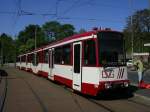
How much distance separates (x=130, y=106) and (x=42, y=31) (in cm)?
11981

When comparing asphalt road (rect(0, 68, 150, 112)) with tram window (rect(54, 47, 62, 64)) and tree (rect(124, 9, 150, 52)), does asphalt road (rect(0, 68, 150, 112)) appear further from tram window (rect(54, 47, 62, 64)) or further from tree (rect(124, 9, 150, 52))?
tree (rect(124, 9, 150, 52))

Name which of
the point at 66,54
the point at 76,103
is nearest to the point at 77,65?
the point at 66,54

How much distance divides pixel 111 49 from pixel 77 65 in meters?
2.44

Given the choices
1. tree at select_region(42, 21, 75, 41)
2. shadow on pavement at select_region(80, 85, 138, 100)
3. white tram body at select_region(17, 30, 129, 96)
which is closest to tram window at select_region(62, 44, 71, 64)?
white tram body at select_region(17, 30, 129, 96)

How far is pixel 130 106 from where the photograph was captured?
13.7 m

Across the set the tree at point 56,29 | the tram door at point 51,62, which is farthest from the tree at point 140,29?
the tram door at point 51,62

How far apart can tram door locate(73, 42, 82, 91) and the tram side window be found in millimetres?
778

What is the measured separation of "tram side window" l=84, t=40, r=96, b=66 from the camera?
15.6 m

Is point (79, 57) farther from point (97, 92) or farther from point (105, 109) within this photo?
point (105, 109)

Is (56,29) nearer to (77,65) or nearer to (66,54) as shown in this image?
(66,54)

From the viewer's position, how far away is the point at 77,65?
17.5 meters

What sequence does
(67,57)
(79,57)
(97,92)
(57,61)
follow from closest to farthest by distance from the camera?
1. (97,92)
2. (79,57)
3. (67,57)
4. (57,61)

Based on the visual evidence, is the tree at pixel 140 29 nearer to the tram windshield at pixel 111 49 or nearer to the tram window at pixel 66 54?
the tram window at pixel 66 54

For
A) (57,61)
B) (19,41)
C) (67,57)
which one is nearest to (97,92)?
(67,57)
